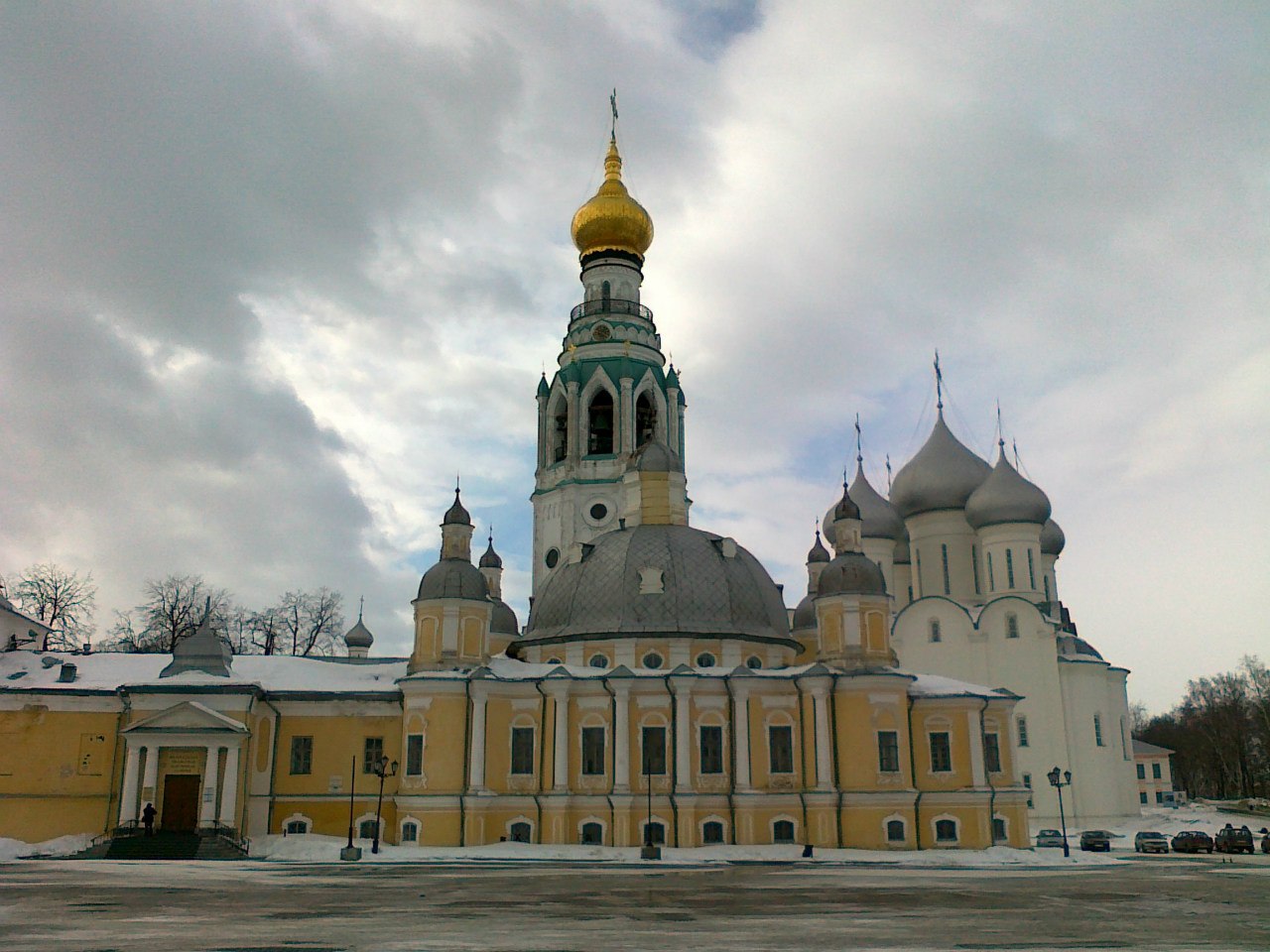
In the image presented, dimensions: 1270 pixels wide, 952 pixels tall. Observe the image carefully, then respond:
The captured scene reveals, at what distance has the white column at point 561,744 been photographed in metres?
41.1

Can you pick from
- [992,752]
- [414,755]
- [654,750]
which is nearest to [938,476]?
[992,752]

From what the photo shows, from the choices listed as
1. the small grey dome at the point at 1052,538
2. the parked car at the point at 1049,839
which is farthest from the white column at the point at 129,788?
the small grey dome at the point at 1052,538

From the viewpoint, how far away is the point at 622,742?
135 feet

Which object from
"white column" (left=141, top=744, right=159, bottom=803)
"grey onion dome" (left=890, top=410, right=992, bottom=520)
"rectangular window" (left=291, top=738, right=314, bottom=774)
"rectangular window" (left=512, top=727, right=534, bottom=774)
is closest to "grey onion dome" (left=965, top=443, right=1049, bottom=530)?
"grey onion dome" (left=890, top=410, right=992, bottom=520)

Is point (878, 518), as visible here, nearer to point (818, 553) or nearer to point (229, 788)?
point (818, 553)

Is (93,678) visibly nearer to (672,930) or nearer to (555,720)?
(555,720)

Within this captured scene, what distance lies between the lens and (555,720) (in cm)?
4172

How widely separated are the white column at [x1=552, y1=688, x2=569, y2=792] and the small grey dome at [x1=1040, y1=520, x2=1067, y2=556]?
1248 inches

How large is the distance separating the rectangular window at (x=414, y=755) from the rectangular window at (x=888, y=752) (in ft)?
54.1

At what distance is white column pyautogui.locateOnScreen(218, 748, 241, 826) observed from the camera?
1537 inches

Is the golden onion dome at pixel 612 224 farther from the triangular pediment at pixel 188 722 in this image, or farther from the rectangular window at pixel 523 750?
the triangular pediment at pixel 188 722

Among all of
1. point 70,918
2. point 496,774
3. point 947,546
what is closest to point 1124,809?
point 947,546

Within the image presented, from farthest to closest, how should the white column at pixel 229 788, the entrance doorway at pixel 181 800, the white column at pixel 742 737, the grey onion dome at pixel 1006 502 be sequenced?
the grey onion dome at pixel 1006 502, the white column at pixel 742 737, the entrance doorway at pixel 181 800, the white column at pixel 229 788

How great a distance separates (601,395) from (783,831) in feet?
90.3
